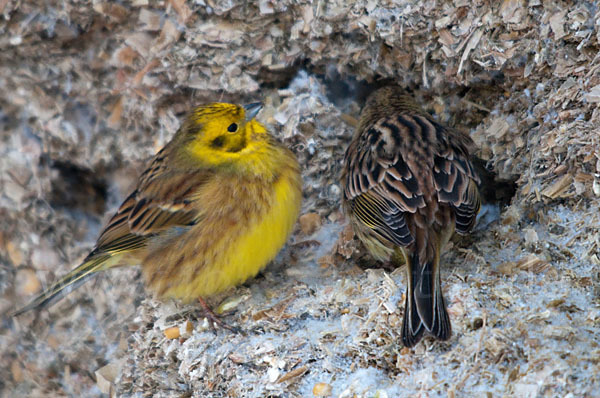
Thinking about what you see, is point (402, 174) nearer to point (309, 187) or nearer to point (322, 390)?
point (309, 187)

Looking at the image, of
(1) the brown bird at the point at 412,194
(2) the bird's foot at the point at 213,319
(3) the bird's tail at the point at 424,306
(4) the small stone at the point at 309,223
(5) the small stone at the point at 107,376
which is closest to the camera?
(3) the bird's tail at the point at 424,306

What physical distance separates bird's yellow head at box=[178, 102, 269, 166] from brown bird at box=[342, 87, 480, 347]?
2.03 feet

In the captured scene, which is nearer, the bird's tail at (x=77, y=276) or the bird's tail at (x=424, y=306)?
the bird's tail at (x=424, y=306)

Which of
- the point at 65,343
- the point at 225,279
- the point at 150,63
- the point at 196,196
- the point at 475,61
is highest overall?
the point at 150,63

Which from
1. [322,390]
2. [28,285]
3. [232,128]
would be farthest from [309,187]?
[28,285]

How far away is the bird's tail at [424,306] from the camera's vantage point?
9.86ft

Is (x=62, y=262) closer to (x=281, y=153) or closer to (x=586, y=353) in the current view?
(x=281, y=153)

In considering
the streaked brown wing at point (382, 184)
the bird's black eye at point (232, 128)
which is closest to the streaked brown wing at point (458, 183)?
the streaked brown wing at point (382, 184)

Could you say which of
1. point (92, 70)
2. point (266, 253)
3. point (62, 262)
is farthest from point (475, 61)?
point (62, 262)

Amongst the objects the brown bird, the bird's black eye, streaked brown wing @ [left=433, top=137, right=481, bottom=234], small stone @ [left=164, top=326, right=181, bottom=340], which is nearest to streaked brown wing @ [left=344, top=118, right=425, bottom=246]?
the brown bird

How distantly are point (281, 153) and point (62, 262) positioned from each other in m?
1.95

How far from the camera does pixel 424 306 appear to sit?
3.05 meters

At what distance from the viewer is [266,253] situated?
378 cm

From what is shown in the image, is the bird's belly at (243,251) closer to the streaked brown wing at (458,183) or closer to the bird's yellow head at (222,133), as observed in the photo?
the bird's yellow head at (222,133)
